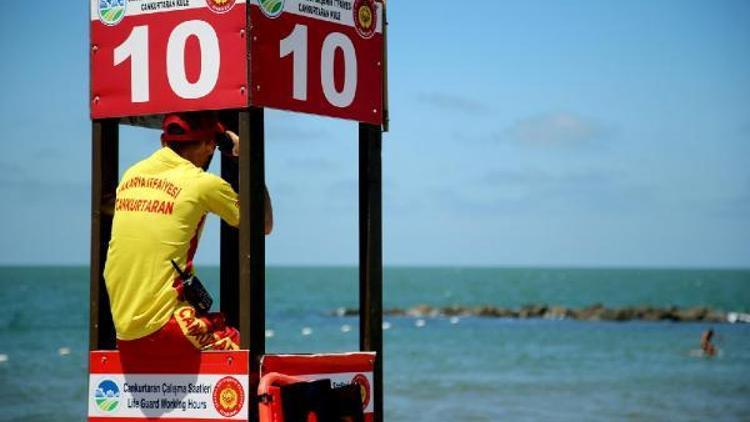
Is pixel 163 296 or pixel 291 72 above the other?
pixel 291 72

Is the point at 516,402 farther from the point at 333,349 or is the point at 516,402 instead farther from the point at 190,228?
the point at 190,228

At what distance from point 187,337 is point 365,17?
1.76 meters

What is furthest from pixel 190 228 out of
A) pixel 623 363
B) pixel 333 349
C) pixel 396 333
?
pixel 396 333

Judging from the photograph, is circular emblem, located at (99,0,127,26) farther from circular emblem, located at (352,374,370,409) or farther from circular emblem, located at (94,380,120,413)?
circular emblem, located at (352,374,370,409)

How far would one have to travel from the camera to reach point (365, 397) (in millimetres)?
6789

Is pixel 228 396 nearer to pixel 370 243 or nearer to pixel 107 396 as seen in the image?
pixel 107 396

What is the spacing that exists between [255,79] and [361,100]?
29.5 inches

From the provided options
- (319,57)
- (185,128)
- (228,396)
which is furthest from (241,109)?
(228,396)

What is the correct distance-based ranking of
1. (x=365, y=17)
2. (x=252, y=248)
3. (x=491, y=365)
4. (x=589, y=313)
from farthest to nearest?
1. (x=589, y=313)
2. (x=491, y=365)
3. (x=365, y=17)
4. (x=252, y=248)

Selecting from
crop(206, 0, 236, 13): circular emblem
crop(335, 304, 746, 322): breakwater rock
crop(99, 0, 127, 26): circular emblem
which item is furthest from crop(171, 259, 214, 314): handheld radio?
crop(335, 304, 746, 322): breakwater rock

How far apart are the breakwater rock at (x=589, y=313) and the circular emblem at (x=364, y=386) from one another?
197 ft

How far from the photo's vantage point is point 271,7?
643cm

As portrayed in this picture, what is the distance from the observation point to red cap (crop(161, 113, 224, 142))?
645 centimetres

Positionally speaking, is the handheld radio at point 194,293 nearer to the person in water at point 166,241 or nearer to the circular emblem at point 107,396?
the person in water at point 166,241
